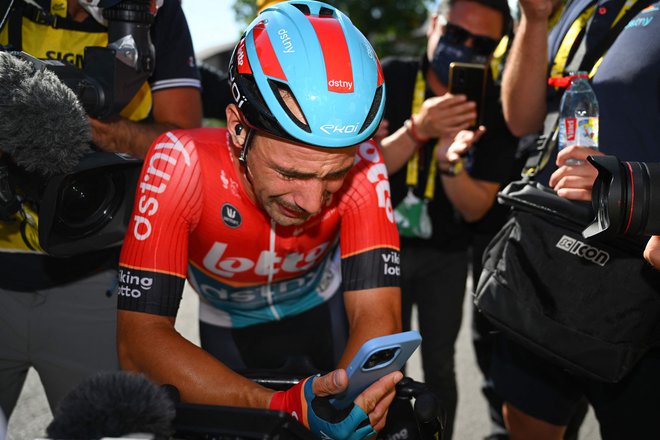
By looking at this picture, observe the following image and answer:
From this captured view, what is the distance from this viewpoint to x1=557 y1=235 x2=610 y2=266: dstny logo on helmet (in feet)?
7.36

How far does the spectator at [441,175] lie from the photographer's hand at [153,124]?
3.84 feet

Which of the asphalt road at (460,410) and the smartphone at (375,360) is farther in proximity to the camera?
the asphalt road at (460,410)

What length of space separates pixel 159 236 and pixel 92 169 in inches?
12.2

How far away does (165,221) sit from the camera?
2.14 meters

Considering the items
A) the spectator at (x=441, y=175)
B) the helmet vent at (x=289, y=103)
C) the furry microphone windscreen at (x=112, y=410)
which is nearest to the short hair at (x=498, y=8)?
the spectator at (x=441, y=175)

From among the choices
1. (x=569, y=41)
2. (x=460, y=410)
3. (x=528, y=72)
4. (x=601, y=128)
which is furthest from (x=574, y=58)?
(x=460, y=410)

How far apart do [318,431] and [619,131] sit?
1530 mm

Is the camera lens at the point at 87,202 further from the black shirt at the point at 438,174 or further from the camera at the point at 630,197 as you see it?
the black shirt at the point at 438,174

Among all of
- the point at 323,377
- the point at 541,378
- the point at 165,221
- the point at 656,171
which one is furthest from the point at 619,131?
the point at 165,221

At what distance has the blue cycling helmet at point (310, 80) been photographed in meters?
1.96

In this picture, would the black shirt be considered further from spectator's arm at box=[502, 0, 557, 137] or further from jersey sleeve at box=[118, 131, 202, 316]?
jersey sleeve at box=[118, 131, 202, 316]

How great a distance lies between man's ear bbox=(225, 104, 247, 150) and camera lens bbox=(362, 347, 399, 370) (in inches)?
36.6

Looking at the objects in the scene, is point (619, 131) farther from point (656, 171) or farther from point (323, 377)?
point (323, 377)

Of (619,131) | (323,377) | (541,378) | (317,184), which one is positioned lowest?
(541,378)
